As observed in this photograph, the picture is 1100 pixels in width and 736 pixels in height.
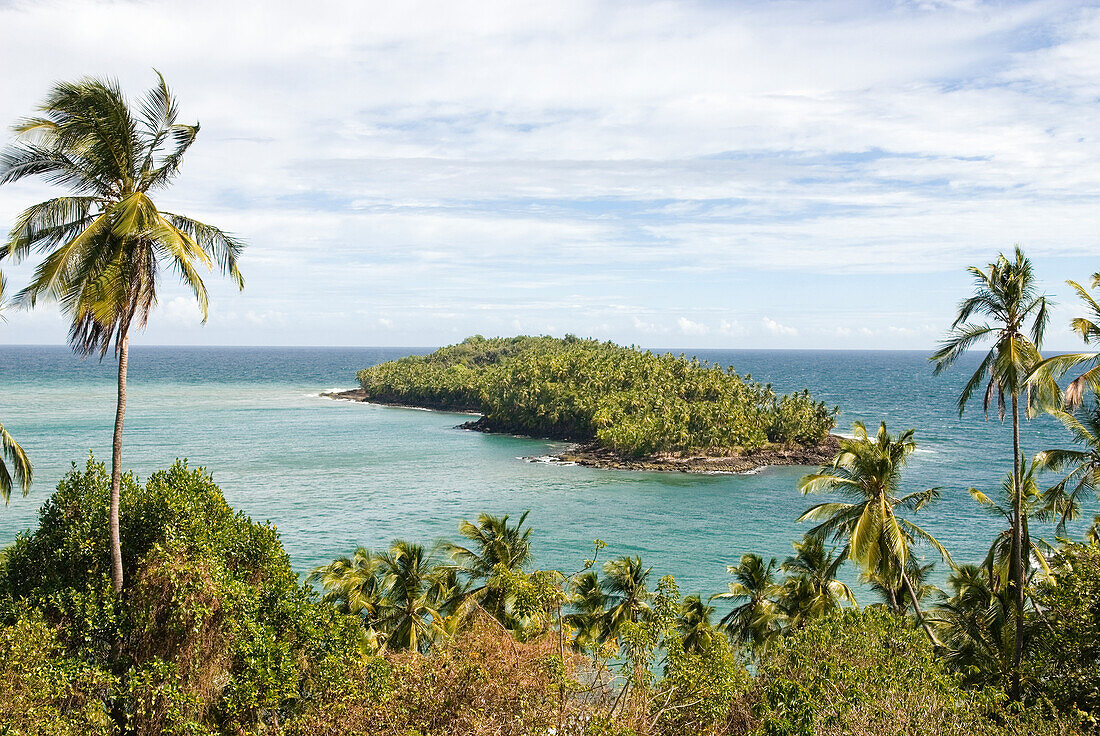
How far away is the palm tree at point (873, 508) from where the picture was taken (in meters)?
20.3

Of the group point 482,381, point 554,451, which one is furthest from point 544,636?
point 482,381

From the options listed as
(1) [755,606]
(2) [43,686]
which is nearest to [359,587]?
(2) [43,686]

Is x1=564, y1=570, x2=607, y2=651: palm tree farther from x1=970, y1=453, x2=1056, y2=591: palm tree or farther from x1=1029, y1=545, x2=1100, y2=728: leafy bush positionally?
x1=1029, y1=545, x2=1100, y2=728: leafy bush

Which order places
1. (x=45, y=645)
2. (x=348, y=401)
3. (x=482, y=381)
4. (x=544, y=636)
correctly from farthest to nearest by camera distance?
1. (x=348, y=401)
2. (x=482, y=381)
3. (x=544, y=636)
4. (x=45, y=645)

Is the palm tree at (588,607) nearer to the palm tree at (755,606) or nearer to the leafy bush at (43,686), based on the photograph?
the palm tree at (755,606)

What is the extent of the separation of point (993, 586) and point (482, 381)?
81.4 metres

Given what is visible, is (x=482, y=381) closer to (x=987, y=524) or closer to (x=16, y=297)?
(x=987, y=524)

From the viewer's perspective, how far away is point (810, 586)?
2306 cm

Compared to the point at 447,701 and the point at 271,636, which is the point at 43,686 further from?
A: the point at 447,701

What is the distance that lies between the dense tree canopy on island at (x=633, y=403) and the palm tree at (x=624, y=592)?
4086cm

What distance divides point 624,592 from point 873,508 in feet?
27.6

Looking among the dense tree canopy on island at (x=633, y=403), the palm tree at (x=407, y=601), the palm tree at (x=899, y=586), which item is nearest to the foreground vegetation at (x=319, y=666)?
the palm tree at (x=899, y=586)

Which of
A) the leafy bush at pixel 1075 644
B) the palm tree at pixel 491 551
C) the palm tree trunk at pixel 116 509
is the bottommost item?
the palm tree at pixel 491 551

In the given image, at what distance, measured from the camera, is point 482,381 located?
101 meters
